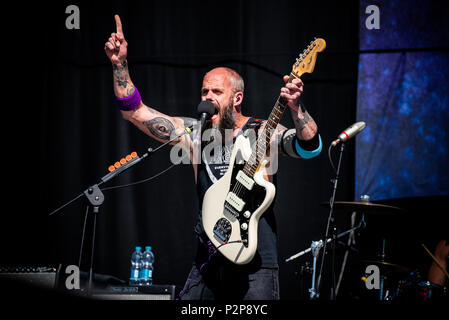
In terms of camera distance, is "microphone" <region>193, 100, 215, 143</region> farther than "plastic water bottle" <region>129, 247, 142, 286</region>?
No

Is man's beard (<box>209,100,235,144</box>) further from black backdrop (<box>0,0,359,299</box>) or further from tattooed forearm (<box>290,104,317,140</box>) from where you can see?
black backdrop (<box>0,0,359,299</box>)

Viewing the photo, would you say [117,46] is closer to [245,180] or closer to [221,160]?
[221,160]

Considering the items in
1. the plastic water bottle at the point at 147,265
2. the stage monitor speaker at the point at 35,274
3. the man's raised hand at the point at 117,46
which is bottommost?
the plastic water bottle at the point at 147,265

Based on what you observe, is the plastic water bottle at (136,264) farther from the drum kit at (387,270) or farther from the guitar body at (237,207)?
the guitar body at (237,207)

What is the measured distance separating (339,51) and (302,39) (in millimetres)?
369

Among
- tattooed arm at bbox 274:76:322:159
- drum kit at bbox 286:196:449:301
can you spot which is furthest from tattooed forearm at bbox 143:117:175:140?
drum kit at bbox 286:196:449:301

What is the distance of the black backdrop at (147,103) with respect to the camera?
4.43m

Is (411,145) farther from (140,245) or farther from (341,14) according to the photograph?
(140,245)

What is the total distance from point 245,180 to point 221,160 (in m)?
0.37

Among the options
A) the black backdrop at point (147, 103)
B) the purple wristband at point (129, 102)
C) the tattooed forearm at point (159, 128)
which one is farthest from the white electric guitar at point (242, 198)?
the black backdrop at point (147, 103)

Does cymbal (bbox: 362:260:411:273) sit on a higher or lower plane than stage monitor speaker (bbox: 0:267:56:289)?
lower

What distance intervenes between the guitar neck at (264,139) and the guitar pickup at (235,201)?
146mm

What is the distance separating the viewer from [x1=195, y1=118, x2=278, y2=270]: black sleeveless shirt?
258 centimetres

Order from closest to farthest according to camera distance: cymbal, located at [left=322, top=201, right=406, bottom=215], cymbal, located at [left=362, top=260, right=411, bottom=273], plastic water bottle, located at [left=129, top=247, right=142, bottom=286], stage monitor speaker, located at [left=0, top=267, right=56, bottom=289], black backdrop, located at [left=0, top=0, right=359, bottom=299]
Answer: stage monitor speaker, located at [left=0, top=267, right=56, bottom=289] < cymbal, located at [left=322, top=201, right=406, bottom=215] < cymbal, located at [left=362, top=260, right=411, bottom=273] < plastic water bottle, located at [left=129, top=247, right=142, bottom=286] < black backdrop, located at [left=0, top=0, right=359, bottom=299]
